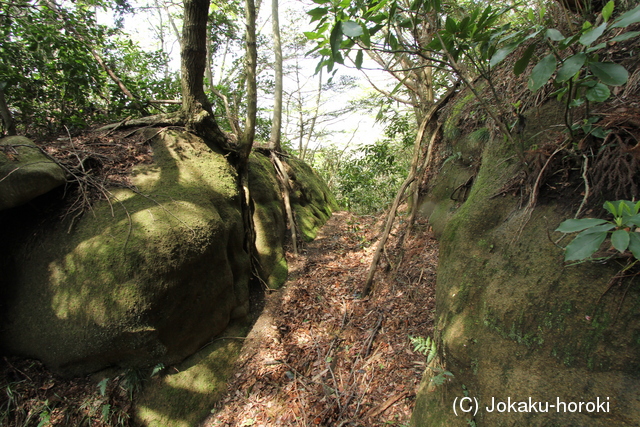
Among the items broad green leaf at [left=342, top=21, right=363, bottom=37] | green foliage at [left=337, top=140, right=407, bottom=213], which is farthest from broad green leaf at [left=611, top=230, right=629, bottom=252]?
green foliage at [left=337, top=140, right=407, bottom=213]

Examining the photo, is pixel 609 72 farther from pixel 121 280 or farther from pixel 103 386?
pixel 103 386

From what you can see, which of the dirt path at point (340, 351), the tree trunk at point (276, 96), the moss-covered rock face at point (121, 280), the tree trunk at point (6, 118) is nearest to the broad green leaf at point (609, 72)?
the dirt path at point (340, 351)

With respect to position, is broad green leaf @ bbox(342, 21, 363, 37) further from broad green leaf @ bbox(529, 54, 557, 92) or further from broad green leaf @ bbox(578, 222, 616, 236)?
broad green leaf @ bbox(578, 222, 616, 236)

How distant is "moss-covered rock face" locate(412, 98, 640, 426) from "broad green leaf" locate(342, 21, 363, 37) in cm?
183

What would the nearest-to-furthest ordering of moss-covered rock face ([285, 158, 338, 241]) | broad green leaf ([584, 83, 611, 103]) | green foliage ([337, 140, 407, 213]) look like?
broad green leaf ([584, 83, 611, 103]) → moss-covered rock face ([285, 158, 338, 241]) → green foliage ([337, 140, 407, 213])

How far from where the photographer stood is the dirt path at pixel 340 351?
3.05m

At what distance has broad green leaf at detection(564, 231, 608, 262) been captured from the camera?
1242 mm

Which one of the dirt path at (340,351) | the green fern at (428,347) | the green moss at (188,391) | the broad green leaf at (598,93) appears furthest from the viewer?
the green moss at (188,391)

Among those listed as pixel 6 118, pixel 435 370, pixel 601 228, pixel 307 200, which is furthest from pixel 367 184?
pixel 601 228

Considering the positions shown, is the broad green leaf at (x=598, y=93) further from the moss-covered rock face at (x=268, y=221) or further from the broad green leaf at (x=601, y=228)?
the moss-covered rock face at (x=268, y=221)

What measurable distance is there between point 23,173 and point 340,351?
4063 millimetres

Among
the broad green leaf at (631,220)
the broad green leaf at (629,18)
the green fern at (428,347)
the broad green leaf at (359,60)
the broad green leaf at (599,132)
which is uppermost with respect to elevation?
the broad green leaf at (359,60)

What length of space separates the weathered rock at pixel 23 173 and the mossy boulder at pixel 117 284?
492 millimetres

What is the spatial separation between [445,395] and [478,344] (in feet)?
1.55
